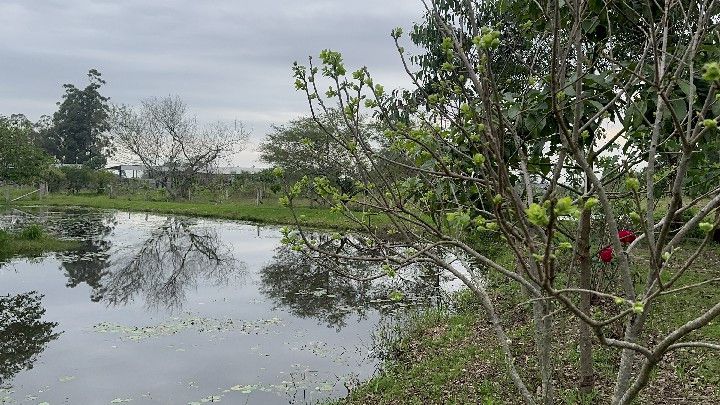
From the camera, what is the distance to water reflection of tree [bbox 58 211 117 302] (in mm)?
14303

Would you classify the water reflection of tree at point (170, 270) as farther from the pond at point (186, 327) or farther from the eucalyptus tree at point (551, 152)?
the eucalyptus tree at point (551, 152)

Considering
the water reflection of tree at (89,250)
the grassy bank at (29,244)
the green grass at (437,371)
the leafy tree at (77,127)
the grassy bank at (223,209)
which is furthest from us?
the leafy tree at (77,127)

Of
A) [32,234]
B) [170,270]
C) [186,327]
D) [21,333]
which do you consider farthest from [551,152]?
[32,234]

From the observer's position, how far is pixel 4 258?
16844 mm

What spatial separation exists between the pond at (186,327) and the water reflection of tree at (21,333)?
0.07 feet

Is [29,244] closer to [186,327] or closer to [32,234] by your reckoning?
[32,234]

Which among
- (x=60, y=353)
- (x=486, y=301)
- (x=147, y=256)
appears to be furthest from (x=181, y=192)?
(x=486, y=301)

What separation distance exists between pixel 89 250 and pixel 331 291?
407 inches

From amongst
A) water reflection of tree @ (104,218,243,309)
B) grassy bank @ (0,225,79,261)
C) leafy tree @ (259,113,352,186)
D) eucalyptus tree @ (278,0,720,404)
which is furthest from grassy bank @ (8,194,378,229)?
eucalyptus tree @ (278,0,720,404)

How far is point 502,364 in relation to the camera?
6.43m

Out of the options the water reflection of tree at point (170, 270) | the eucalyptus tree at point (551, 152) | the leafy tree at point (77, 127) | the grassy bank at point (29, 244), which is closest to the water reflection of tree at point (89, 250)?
the water reflection of tree at point (170, 270)

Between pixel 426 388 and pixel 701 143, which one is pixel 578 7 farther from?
pixel 426 388

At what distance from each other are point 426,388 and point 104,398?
13.2 feet

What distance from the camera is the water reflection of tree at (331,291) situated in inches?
439
